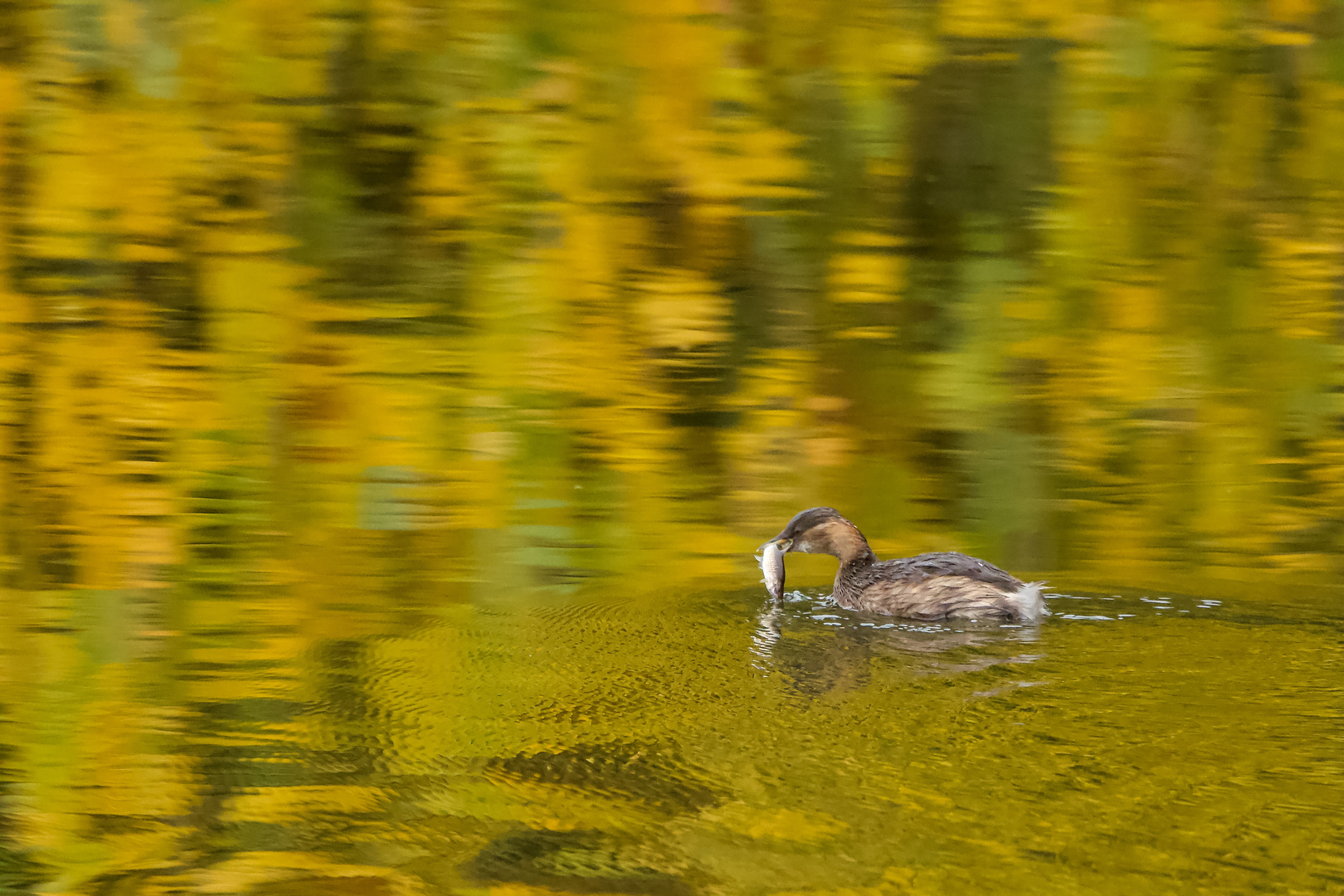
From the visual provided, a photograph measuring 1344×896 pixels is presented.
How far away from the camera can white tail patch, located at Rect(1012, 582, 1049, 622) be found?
16.7 feet

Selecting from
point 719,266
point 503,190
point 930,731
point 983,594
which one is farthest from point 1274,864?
point 503,190

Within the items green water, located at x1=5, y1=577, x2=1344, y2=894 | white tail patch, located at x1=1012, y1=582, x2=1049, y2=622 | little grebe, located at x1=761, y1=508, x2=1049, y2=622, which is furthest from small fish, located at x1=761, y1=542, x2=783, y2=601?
white tail patch, located at x1=1012, y1=582, x2=1049, y2=622

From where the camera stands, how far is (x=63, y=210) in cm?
634

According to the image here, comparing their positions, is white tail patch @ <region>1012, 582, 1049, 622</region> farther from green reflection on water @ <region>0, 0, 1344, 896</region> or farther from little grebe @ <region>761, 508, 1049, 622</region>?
green reflection on water @ <region>0, 0, 1344, 896</region>

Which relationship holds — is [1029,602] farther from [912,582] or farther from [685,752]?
[685,752]

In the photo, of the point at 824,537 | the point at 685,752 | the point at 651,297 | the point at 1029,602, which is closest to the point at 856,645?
the point at 1029,602

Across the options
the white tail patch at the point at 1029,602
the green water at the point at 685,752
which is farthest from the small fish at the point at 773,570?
the white tail patch at the point at 1029,602

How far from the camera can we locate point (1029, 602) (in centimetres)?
509

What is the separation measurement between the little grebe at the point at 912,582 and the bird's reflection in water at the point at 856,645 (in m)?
0.05

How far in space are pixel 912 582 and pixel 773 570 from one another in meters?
0.51

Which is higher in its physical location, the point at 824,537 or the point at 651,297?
the point at 651,297

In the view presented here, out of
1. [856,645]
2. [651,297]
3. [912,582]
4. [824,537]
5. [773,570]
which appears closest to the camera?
[856,645]

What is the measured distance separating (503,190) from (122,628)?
7.86 ft

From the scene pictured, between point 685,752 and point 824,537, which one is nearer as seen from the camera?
point 685,752
